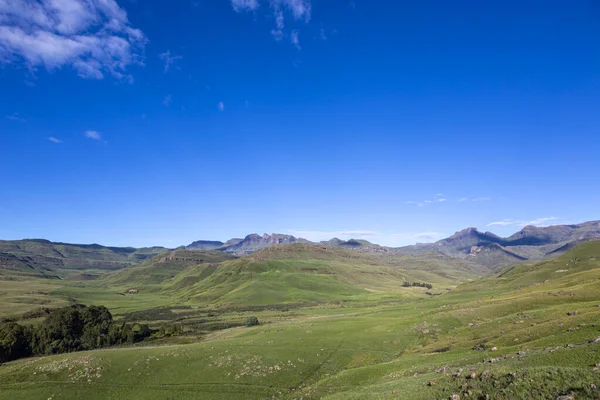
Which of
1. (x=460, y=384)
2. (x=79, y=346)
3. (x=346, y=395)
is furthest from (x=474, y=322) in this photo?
(x=79, y=346)

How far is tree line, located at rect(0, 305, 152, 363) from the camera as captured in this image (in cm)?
10519

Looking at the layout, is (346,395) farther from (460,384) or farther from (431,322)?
(431,322)

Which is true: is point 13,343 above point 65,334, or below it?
above

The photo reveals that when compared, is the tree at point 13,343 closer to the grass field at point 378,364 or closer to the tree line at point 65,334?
the tree line at point 65,334

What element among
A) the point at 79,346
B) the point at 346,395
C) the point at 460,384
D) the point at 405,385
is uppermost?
the point at 460,384

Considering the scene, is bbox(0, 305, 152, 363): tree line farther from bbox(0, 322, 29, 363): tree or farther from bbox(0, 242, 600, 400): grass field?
bbox(0, 242, 600, 400): grass field

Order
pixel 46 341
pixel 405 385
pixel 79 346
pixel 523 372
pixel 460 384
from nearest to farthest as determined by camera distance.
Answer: pixel 523 372 < pixel 460 384 < pixel 405 385 < pixel 46 341 < pixel 79 346

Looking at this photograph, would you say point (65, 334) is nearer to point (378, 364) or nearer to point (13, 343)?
point (13, 343)

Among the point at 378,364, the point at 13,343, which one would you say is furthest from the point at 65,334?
the point at 378,364

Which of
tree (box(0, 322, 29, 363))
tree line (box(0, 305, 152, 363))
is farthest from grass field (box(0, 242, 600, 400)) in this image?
tree line (box(0, 305, 152, 363))

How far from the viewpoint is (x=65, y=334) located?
12444cm

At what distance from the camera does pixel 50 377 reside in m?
71.0

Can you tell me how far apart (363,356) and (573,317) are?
3976cm

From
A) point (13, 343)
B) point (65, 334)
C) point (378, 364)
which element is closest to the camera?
point (378, 364)
